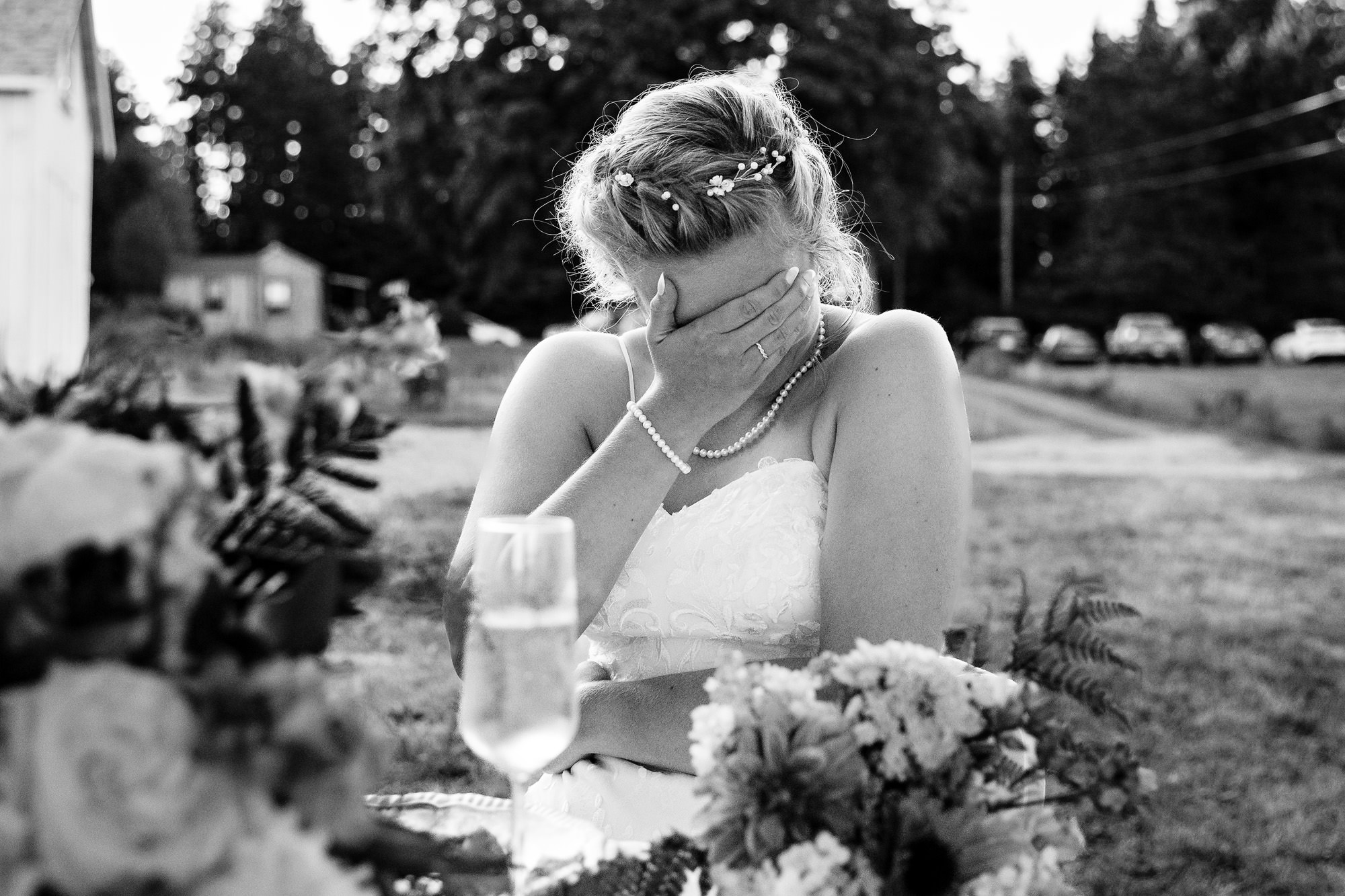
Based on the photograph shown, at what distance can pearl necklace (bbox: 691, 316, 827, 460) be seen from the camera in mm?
2520

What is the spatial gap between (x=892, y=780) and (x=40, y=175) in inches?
528

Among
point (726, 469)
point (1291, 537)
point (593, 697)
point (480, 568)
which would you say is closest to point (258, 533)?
point (480, 568)

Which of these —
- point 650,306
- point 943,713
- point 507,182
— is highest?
point 507,182

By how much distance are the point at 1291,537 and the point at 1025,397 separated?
12246mm

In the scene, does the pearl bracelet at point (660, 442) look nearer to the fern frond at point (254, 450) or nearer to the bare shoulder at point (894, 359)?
the bare shoulder at point (894, 359)

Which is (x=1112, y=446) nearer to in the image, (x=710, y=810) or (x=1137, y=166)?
(x=710, y=810)

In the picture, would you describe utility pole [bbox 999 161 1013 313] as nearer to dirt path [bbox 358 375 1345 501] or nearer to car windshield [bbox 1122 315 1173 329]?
car windshield [bbox 1122 315 1173 329]

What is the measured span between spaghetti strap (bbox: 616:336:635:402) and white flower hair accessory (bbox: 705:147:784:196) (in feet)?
1.63

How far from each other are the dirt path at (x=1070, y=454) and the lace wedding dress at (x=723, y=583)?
22.6 ft

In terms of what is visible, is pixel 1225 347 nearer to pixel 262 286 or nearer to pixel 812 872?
pixel 262 286

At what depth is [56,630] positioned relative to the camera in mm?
674

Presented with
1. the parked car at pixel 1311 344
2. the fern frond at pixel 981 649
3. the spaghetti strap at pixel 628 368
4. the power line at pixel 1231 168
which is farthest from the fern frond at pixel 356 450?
the power line at pixel 1231 168

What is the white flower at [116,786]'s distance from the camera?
0.64 meters

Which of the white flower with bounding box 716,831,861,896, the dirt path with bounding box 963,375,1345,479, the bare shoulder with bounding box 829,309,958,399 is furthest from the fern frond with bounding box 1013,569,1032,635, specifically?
the dirt path with bounding box 963,375,1345,479
